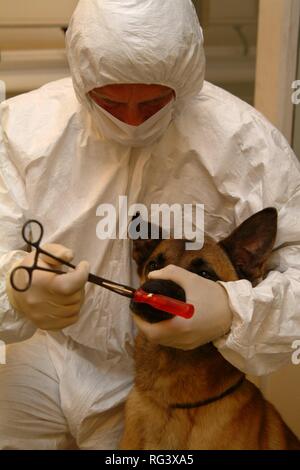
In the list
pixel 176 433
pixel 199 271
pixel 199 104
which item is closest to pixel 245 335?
pixel 199 271

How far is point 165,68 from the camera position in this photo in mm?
1112

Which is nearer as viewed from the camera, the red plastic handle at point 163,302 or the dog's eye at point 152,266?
the red plastic handle at point 163,302

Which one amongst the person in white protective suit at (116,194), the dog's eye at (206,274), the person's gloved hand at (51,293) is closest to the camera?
the person's gloved hand at (51,293)

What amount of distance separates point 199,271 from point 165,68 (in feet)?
1.33

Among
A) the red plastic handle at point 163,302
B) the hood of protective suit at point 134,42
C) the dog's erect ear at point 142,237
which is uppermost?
the hood of protective suit at point 134,42

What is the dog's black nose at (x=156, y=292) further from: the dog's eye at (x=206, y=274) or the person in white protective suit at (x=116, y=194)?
the dog's eye at (x=206, y=274)

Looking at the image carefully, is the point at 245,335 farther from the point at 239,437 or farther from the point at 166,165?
the point at 166,165

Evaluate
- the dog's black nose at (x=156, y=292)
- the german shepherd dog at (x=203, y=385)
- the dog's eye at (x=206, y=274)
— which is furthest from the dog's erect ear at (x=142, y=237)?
the dog's black nose at (x=156, y=292)

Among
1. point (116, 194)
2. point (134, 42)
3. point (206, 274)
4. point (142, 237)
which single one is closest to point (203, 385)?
point (206, 274)

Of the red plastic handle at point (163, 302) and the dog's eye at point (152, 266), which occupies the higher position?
the red plastic handle at point (163, 302)

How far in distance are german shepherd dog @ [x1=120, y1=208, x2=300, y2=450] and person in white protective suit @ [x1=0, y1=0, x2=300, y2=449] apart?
0.23 feet

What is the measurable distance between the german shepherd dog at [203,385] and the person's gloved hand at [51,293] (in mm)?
219

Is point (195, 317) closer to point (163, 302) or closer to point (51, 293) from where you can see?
point (163, 302)

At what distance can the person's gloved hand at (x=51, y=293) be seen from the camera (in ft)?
3.30
